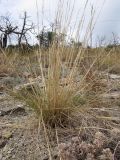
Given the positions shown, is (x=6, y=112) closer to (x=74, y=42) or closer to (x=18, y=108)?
(x=18, y=108)

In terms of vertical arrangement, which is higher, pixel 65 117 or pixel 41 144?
pixel 65 117

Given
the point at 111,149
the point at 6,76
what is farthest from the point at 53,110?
the point at 6,76

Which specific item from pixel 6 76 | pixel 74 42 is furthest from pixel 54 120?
pixel 6 76

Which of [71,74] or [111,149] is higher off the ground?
[71,74]

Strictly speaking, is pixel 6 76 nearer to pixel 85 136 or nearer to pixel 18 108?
pixel 18 108

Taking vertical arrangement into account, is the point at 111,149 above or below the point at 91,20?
below

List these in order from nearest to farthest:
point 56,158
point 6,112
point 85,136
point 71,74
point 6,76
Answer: point 56,158 < point 85,136 < point 71,74 < point 6,112 < point 6,76

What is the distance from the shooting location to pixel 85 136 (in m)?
2.36

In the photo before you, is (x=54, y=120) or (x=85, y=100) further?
(x=85, y=100)


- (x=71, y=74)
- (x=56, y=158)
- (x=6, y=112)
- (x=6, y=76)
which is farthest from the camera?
(x=6, y=76)

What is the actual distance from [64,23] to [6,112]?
84cm

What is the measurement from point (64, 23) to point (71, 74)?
1.12 feet

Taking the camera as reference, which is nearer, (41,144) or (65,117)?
(41,144)

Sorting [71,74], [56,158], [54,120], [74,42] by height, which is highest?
[74,42]
